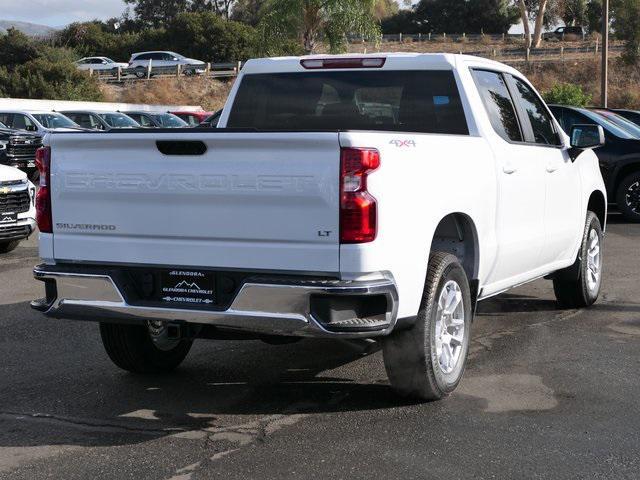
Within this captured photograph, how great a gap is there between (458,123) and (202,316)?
237cm

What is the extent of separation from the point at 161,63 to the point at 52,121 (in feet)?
111

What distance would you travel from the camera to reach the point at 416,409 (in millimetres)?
5738

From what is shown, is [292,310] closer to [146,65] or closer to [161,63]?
[161,63]

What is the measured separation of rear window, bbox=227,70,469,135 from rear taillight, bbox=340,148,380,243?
1.83m

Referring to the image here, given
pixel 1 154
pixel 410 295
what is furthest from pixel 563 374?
pixel 1 154

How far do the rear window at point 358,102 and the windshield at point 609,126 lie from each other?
949 cm

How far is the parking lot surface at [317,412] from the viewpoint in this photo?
15.9ft

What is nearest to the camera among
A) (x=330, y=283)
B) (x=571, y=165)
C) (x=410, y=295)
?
(x=330, y=283)

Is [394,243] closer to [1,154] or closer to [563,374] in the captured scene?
[563,374]

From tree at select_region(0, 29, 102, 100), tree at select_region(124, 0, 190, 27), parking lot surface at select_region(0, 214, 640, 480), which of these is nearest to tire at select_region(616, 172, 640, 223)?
parking lot surface at select_region(0, 214, 640, 480)

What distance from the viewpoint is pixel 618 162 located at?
15656 mm

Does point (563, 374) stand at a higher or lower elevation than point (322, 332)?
lower

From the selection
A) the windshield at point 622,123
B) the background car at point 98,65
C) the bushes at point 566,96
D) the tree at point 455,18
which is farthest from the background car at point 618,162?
the tree at point 455,18

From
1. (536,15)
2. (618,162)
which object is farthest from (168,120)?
(536,15)
